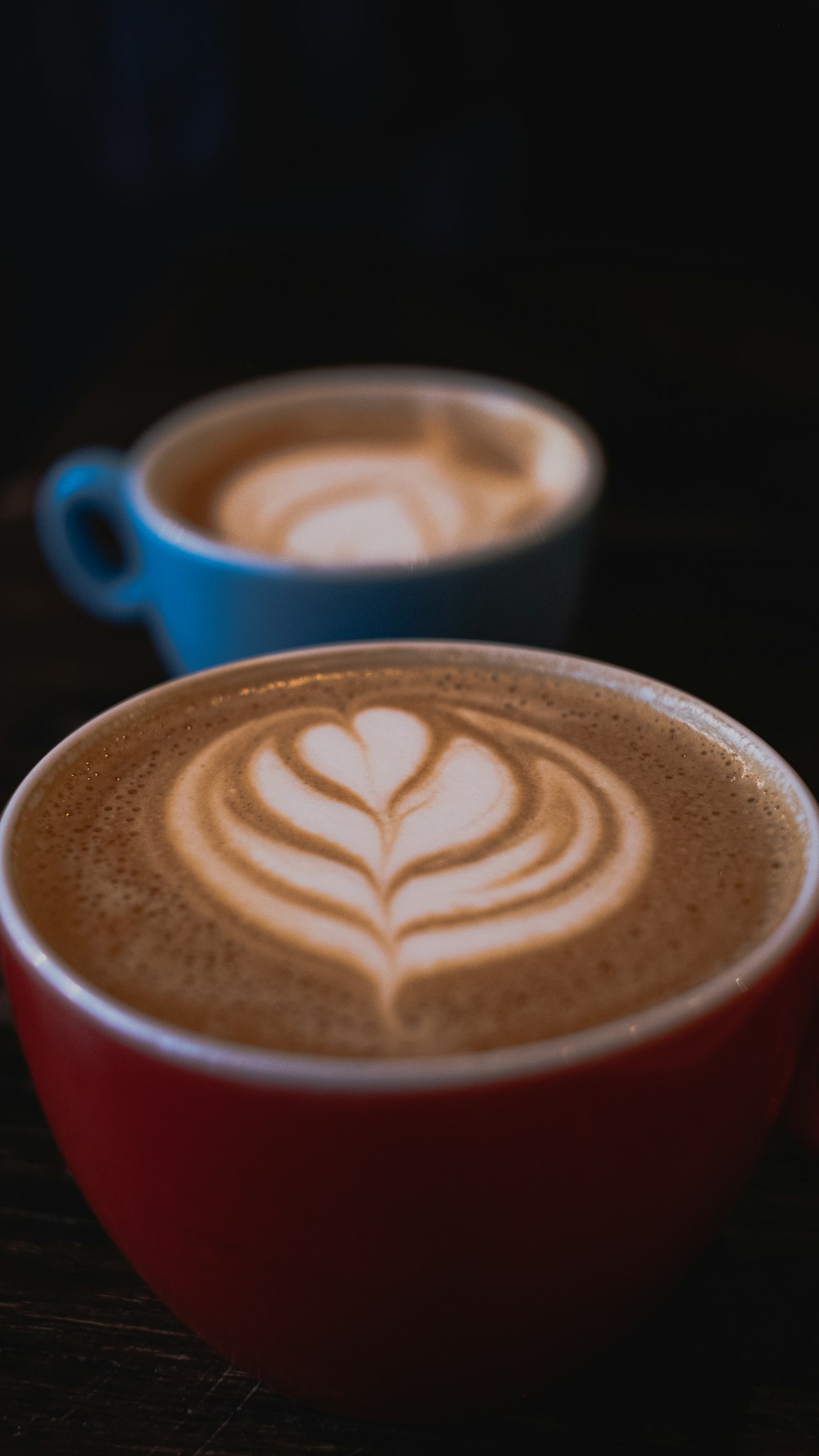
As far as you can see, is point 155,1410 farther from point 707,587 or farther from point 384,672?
point 707,587

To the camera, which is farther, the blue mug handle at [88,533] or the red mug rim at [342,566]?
the blue mug handle at [88,533]

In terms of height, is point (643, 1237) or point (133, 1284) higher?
point (643, 1237)

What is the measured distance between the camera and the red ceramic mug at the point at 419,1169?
45 cm

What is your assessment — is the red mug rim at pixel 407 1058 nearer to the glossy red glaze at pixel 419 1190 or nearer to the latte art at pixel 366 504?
the glossy red glaze at pixel 419 1190

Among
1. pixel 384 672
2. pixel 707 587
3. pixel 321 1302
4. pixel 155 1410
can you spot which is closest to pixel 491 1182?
pixel 321 1302

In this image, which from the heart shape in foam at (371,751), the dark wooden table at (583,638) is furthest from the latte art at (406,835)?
the dark wooden table at (583,638)

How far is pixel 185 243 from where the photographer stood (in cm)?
371

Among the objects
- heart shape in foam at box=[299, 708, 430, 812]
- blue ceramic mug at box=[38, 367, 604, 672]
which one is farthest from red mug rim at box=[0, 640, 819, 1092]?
blue ceramic mug at box=[38, 367, 604, 672]

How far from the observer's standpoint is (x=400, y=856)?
604mm

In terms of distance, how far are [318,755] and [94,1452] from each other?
1.08 ft

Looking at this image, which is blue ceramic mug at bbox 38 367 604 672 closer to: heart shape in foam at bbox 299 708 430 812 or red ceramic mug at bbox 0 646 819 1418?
heart shape in foam at bbox 299 708 430 812

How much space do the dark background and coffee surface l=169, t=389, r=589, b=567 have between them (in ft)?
0.48

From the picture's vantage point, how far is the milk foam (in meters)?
1.12

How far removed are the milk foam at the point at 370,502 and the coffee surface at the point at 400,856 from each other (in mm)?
377
